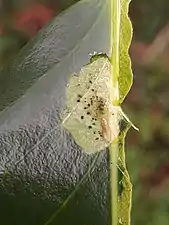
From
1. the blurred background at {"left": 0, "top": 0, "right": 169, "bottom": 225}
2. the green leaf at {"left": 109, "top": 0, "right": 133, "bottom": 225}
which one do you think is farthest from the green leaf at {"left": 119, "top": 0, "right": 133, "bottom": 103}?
the blurred background at {"left": 0, "top": 0, "right": 169, "bottom": 225}

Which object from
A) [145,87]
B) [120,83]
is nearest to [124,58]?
[120,83]

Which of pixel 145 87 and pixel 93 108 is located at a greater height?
pixel 145 87

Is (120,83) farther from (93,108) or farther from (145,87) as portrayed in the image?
(145,87)

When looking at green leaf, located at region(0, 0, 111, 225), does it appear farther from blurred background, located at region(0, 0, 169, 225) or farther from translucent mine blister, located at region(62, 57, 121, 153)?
blurred background, located at region(0, 0, 169, 225)

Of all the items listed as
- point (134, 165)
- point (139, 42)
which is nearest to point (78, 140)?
point (134, 165)

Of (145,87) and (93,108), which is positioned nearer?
(93,108)
